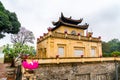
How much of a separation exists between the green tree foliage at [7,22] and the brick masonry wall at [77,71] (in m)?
13.7

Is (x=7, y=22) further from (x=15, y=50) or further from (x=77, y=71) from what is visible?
(x=77, y=71)

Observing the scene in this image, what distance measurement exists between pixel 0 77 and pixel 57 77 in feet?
19.9

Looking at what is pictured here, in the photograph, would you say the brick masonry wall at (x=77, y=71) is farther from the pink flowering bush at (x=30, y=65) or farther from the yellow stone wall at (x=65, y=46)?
the yellow stone wall at (x=65, y=46)

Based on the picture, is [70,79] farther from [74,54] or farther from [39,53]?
[39,53]

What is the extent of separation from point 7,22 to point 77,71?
611 inches

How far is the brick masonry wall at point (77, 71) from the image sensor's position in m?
13.1

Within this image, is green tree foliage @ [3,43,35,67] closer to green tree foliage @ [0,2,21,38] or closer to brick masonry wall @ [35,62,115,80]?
brick masonry wall @ [35,62,115,80]

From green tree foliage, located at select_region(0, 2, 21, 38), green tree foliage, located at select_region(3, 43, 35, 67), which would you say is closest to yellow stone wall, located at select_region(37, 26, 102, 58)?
green tree foliage, located at select_region(3, 43, 35, 67)

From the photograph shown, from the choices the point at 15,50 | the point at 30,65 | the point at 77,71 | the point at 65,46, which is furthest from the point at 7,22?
the point at 77,71

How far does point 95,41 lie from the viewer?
21.1m

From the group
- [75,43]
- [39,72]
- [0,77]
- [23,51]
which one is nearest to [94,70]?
[75,43]

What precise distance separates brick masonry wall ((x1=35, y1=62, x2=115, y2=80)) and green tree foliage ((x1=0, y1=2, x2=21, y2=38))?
1371 cm

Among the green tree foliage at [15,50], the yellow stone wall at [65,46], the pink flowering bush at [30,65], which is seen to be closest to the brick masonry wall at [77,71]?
the pink flowering bush at [30,65]

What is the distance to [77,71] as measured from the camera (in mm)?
15398
